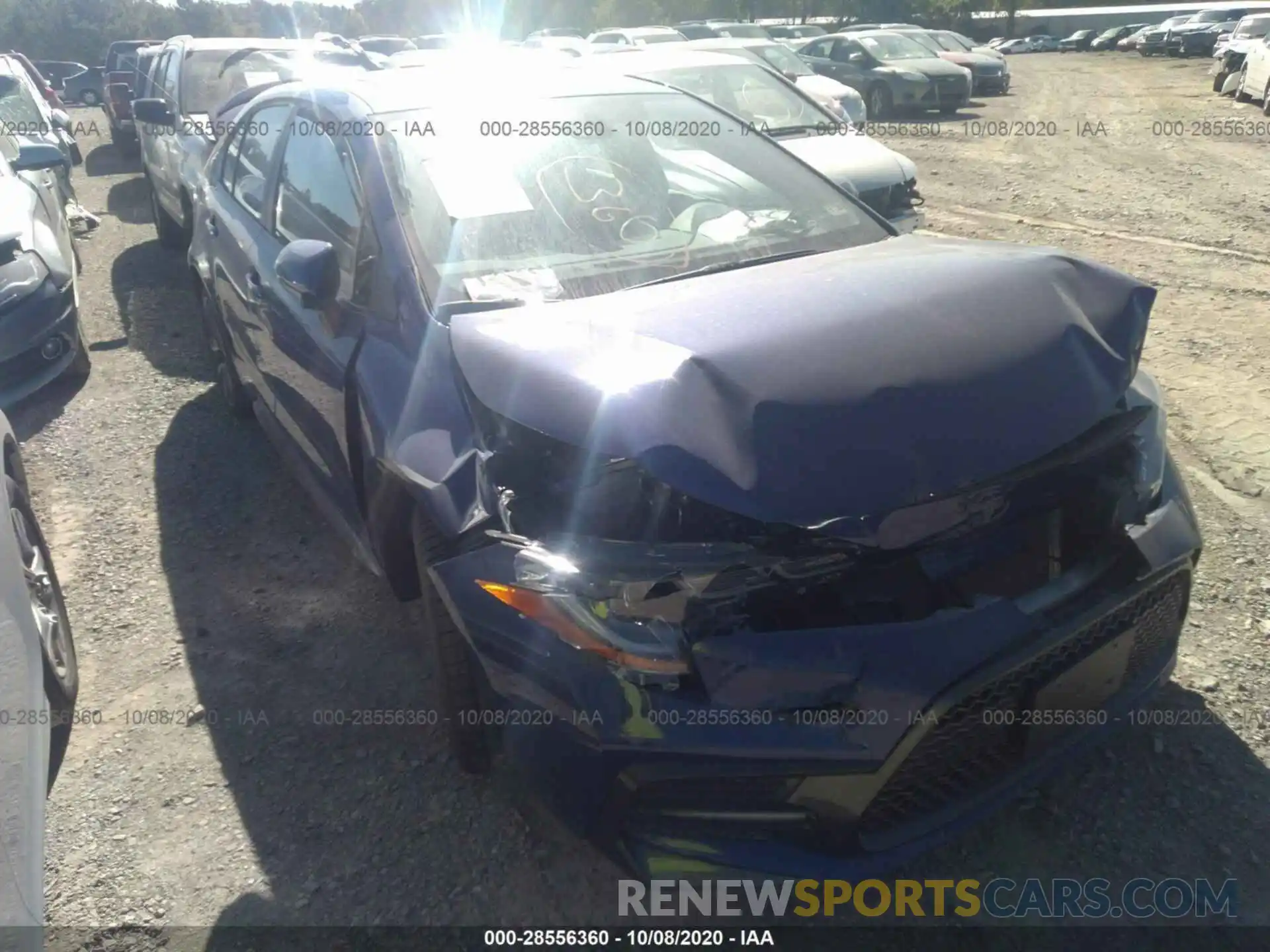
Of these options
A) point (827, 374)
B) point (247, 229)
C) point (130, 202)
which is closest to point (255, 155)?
point (247, 229)

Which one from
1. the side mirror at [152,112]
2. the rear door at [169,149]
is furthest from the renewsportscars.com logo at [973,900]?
the side mirror at [152,112]

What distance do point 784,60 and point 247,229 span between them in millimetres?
8400

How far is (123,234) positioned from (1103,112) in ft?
52.2

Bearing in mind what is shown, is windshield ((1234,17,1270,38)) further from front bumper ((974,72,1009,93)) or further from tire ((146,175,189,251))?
tire ((146,175,189,251))

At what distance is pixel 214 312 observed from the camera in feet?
15.7

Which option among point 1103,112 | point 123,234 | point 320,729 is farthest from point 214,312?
point 1103,112

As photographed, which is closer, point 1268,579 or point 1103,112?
point 1268,579

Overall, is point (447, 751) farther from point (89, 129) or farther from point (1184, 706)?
point (89, 129)

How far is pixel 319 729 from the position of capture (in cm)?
302

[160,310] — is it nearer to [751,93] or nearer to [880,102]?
[751,93]

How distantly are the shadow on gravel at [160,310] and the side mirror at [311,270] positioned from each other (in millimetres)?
3132

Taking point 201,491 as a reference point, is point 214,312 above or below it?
above

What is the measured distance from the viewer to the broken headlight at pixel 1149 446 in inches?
93.9

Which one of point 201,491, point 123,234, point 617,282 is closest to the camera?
point 617,282
